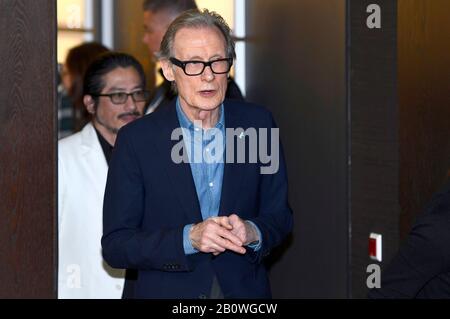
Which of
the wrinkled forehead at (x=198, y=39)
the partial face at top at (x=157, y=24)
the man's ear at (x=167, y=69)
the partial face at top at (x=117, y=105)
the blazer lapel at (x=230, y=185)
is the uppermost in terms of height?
the partial face at top at (x=157, y=24)

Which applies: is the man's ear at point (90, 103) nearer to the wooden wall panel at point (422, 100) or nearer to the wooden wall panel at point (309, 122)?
the wooden wall panel at point (309, 122)

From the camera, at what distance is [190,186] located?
359 cm

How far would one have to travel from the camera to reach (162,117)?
372 centimetres

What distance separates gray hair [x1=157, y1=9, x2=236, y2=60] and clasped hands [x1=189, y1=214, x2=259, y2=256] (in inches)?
24.0

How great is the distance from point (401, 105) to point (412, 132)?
12cm

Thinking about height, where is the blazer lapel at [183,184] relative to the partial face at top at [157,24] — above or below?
below

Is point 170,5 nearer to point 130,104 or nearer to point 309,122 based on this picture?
point 130,104

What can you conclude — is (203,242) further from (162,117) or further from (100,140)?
(100,140)

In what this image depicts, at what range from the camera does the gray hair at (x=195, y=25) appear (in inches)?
142

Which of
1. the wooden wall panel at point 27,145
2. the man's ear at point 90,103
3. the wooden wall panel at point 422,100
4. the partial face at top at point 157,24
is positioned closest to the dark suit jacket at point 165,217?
the wooden wall panel at point 27,145

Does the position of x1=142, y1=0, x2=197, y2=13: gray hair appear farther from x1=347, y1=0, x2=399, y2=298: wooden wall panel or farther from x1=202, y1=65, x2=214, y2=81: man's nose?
x1=202, y1=65, x2=214, y2=81: man's nose

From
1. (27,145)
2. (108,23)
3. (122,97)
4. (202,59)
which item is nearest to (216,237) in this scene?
(202,59)

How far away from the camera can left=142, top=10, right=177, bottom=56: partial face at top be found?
19.0 ft

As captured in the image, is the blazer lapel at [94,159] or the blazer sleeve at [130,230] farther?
the blazer lapel at [94,159]
